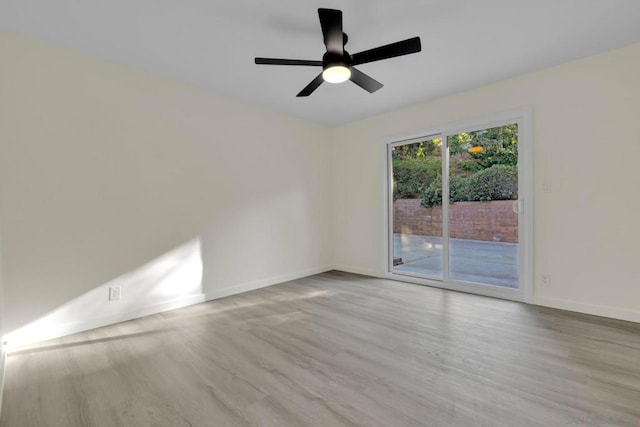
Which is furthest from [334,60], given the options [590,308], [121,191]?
[590,308]

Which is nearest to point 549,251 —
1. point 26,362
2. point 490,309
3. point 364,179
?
point 490,309

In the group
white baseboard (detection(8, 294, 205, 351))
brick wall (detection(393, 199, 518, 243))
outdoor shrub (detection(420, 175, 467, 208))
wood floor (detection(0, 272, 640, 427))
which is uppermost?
outdoor shrub (detection(420, 175, 467, 208))

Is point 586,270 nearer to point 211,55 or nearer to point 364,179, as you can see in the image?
point 364,179

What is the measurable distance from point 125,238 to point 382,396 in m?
2.74

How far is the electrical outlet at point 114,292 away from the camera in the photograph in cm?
283

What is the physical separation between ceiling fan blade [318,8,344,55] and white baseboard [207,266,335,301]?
298 cm

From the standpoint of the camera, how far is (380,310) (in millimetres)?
3141

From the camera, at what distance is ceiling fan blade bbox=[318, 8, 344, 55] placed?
1787 mm

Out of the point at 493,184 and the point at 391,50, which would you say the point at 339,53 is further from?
the point at 493,184

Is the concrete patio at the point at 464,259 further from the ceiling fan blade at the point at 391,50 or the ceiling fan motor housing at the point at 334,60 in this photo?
the ceiling fan motor housing at the point at 334,60

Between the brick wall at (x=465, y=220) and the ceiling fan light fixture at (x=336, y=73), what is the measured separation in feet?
8.07

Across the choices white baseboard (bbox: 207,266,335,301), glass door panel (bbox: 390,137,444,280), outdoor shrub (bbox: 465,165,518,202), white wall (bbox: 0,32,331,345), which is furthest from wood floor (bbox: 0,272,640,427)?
outdoor shrub (bbox: 465,165,518,202)

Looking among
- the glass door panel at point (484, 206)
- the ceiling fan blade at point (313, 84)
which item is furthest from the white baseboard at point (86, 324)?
the glass door panel at point (484, 206)

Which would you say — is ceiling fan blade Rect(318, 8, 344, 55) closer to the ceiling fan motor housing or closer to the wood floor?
the ceiling fan motor housing
